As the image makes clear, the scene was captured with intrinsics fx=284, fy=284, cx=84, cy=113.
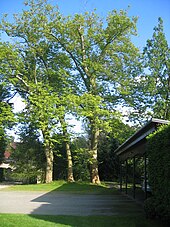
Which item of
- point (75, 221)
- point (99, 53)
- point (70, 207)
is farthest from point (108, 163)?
point (75, 221)

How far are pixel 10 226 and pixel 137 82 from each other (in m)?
22.5

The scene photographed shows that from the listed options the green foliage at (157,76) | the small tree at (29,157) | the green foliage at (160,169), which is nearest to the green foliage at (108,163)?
the small tree at (29,157)

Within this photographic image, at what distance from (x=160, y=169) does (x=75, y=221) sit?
2931 millimetres

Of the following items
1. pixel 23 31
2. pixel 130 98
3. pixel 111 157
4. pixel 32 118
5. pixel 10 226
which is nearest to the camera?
pixel 10 226

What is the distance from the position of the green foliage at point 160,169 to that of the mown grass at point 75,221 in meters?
0.62

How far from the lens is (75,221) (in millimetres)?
8375

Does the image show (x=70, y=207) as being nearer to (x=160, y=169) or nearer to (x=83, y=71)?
(x=160, y=169)

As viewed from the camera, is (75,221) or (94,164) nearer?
(75,221)

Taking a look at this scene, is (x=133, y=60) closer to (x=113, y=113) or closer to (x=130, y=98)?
(x=130, y=98)

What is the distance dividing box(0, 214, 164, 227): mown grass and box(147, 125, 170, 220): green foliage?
2.03 feet

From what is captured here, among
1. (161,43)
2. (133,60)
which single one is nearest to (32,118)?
(133,60)

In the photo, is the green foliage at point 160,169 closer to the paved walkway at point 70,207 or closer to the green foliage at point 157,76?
the paved walkway at point 70,207

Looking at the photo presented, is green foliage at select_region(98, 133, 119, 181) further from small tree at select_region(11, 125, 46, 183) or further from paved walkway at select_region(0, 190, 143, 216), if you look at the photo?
paved walkway at select_region(0, 190, 143, 216)

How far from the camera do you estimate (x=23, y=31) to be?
94.1 ft
